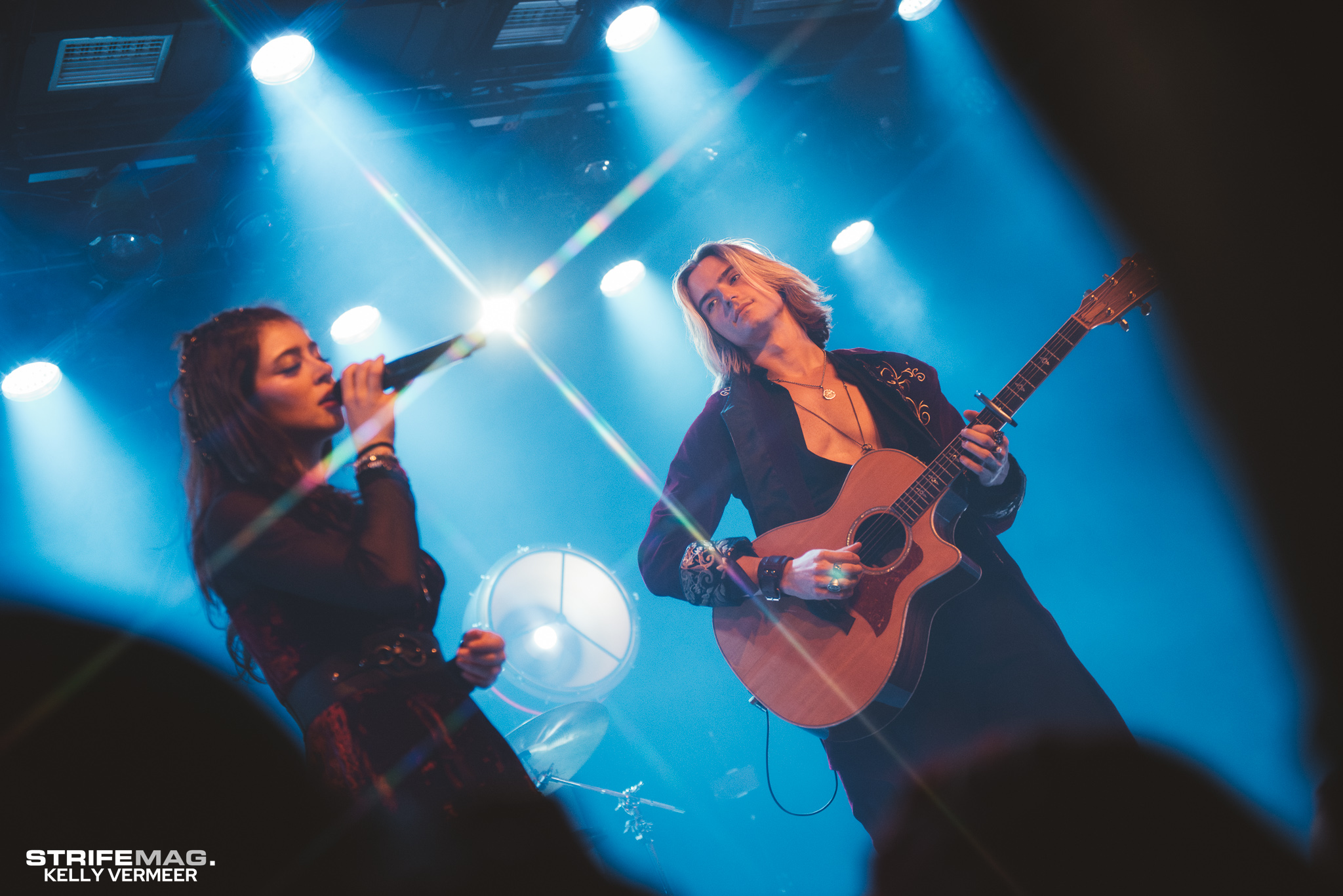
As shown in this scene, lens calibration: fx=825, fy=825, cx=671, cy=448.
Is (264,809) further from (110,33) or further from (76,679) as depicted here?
(110,33)

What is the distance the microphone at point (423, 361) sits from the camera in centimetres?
185

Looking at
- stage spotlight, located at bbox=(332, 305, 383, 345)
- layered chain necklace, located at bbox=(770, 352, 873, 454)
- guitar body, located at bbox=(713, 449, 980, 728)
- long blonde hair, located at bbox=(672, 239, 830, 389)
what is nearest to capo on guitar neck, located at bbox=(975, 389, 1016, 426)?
guitar body, located at bbox=(713, 449, 980, 728)

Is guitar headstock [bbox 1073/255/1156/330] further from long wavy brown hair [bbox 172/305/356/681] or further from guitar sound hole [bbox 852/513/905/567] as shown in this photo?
long wavy brown hair [bbox 172/305/356/681]

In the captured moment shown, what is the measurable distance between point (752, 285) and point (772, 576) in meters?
1.20

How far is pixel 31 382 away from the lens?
12.3ft

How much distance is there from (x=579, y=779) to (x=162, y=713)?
2053 mm

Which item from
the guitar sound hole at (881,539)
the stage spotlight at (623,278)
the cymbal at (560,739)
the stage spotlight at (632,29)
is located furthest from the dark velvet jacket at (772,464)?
the stage spotlight at (632,29)

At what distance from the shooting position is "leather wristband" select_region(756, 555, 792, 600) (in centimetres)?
266

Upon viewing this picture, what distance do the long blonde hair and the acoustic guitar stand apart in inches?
27.8

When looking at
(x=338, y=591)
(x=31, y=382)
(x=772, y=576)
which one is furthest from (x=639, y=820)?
(x=31, y=382)

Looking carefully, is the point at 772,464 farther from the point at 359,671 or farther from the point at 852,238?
the point at 852,238

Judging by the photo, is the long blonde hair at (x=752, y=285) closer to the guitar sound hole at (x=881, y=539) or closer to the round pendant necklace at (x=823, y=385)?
the round pendant necklace at (x=823, y=385)

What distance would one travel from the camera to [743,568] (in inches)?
109

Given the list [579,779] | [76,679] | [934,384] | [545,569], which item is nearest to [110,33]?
[76,679]
